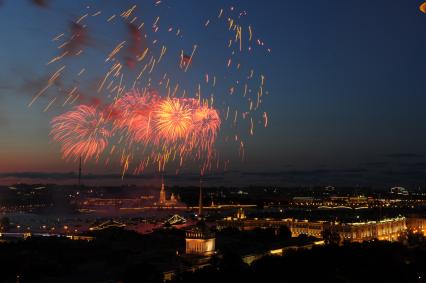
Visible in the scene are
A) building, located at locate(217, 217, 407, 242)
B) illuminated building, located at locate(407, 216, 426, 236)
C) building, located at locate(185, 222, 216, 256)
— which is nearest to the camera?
building, located at locate(185, 222, 216, 256)

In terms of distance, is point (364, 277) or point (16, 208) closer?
point (364, 277)

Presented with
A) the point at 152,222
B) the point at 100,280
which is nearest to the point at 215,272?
the point at 100,280

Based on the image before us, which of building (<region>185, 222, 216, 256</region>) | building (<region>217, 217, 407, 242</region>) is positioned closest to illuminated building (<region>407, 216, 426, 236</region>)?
building (<region>217, 217, 407, 242</region>)

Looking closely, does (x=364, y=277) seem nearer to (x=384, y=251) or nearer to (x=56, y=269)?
(x=384, y=251)

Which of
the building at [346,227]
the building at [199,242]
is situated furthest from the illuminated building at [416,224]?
the building at [199,242]

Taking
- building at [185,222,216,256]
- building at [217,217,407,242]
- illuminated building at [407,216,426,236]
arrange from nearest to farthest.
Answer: building at [185,222,216,256]
building at [217,217,407,242]
illuminated building at [407,216,426,236]

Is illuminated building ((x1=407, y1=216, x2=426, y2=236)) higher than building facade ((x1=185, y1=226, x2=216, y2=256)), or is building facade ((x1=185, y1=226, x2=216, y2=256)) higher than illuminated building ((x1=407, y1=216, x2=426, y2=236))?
building facade ((x1=185, y1=226, x2=216, y2=256))

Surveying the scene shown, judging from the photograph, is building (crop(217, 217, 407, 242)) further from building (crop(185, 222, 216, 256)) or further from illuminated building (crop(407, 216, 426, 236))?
building (crop(185, 222, 216, 256))

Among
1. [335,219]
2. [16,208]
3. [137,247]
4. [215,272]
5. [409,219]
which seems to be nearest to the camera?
[215,272]
